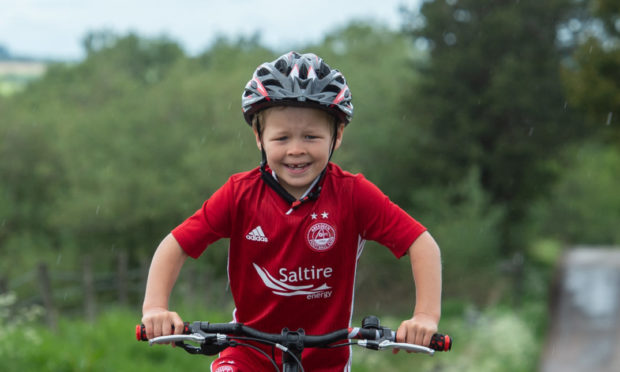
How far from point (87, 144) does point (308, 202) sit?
114 feet

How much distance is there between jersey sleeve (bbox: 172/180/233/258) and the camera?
3.18 meters

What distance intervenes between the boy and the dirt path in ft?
34.3

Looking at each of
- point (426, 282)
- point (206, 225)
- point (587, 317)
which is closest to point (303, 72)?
point (206, 225)

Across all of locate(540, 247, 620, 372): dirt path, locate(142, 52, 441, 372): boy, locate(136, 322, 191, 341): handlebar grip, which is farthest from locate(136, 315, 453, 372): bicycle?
locate(540, 247, 620, 372): dirt path

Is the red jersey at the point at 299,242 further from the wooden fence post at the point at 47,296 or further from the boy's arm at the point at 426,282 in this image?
the wooden fence post at the point at 47,296

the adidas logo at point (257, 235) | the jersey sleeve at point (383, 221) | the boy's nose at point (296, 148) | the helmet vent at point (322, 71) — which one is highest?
the helmet vent at point (322, 71)

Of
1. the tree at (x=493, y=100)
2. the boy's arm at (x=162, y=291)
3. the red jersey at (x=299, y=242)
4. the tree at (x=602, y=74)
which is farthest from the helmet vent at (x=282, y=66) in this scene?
the tree at (x=493, y=100)

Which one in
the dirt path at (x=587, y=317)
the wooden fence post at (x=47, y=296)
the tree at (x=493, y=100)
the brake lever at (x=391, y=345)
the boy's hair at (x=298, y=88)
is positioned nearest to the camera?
the brake lever at (x=391, y=345)

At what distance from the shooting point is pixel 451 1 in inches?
1312

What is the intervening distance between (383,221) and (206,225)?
2.75 ft

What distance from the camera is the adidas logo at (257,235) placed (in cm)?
324

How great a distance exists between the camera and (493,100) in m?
31.1

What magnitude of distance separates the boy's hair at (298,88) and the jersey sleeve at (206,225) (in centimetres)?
44

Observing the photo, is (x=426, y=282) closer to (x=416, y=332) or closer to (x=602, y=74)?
(x=416, y=332)
